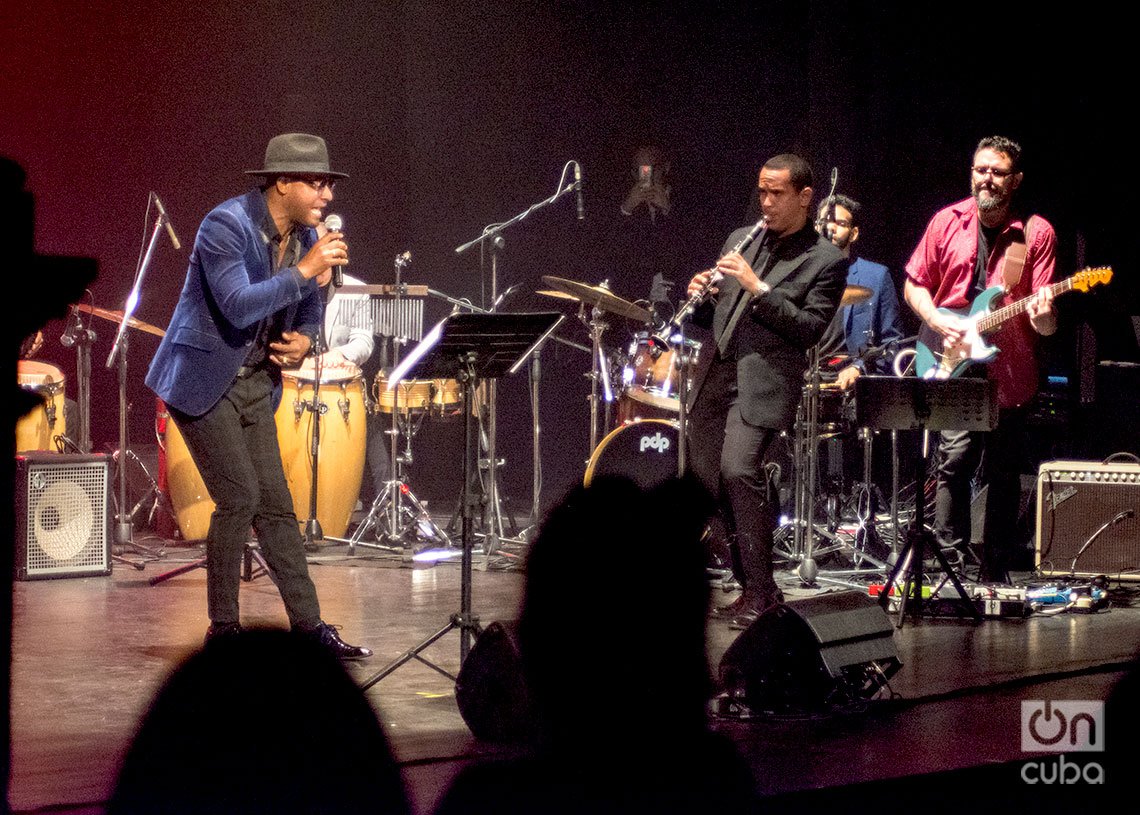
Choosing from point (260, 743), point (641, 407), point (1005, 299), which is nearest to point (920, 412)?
point (1005, 299)

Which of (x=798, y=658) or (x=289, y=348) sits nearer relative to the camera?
(x=798, y=658)

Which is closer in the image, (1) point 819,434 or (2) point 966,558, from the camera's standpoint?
(2) point 966,558

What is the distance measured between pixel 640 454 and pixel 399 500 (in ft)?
6.46

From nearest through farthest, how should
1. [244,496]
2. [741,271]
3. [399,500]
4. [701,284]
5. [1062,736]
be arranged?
1. [1062,736]
2. [244,496]
3. [741,271]
4. [701,284]
5. [399,500]

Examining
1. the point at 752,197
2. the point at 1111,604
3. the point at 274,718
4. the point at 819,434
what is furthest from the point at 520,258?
the point at 274,718

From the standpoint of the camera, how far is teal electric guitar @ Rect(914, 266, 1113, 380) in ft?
23.3

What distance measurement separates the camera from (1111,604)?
760cm

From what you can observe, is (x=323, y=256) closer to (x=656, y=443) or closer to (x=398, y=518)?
(x=656, y=443)

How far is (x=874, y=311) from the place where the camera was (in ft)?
31.2

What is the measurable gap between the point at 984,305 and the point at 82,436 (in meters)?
5.71

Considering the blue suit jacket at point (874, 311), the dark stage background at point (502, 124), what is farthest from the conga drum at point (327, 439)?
the blue suit jacket at point (874, 311)

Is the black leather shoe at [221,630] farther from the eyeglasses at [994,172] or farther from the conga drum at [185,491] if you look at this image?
the eyeglasses at [994,172]

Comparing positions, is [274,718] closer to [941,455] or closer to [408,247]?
[941,455]

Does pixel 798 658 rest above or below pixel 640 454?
below
